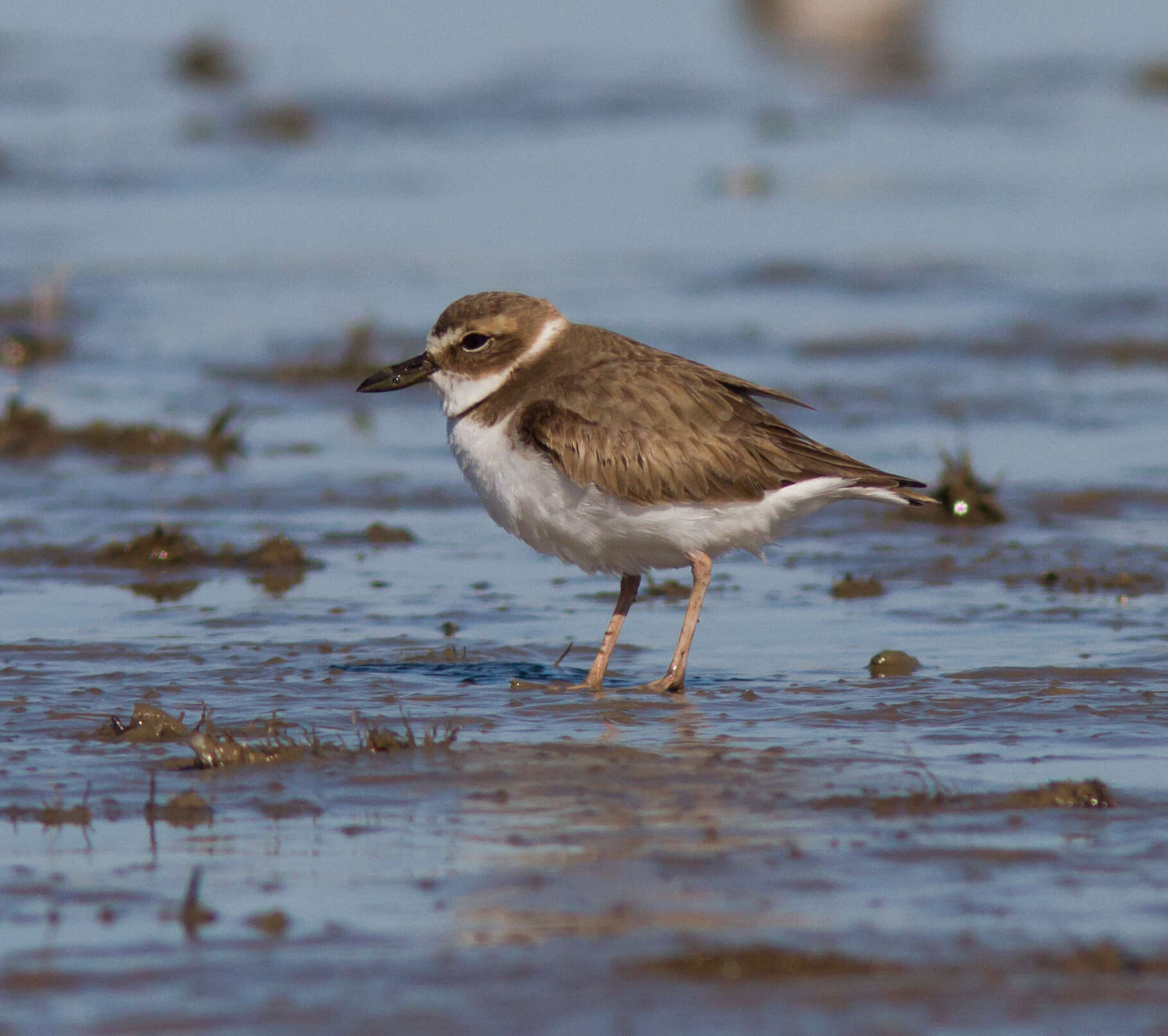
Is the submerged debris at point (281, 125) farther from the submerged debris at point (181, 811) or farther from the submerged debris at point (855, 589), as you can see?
the submerged debris at point (181, 811)

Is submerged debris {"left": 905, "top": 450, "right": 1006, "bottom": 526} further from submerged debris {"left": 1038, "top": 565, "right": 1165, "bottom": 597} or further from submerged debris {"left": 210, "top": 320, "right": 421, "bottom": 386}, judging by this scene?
submerged debris {"left": 210, "top": 320, "right": 421, "bottom": 386}

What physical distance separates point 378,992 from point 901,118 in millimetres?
29829

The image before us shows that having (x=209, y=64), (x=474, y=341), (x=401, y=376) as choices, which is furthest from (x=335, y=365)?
(x=209, y=64)

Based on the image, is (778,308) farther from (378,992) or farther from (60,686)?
(378,992)

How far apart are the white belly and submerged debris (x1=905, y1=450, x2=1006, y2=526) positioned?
2816mm

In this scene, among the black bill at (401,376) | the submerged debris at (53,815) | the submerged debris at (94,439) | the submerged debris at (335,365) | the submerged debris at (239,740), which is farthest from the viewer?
the submerged debris at (335,365)

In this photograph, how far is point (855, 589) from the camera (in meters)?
9.84

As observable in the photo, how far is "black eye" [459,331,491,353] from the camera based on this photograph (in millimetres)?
8297

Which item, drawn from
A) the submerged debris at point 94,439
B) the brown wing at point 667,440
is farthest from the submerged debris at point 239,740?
the submerged debris at point 94,439

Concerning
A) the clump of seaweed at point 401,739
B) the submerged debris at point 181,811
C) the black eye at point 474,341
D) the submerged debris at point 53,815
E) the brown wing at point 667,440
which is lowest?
the submerged debris at point 53,815

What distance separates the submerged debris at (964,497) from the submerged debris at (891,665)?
286 cm

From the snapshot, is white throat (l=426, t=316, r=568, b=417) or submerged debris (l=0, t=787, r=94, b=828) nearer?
submerged debris (l=0, t=787, r=94, b=828)

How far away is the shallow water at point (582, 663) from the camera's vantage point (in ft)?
16.4

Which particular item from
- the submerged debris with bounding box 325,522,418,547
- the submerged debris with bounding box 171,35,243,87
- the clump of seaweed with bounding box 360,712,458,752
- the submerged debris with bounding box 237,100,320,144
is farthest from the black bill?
the submerged debris with bounding box 171,35,243,87
